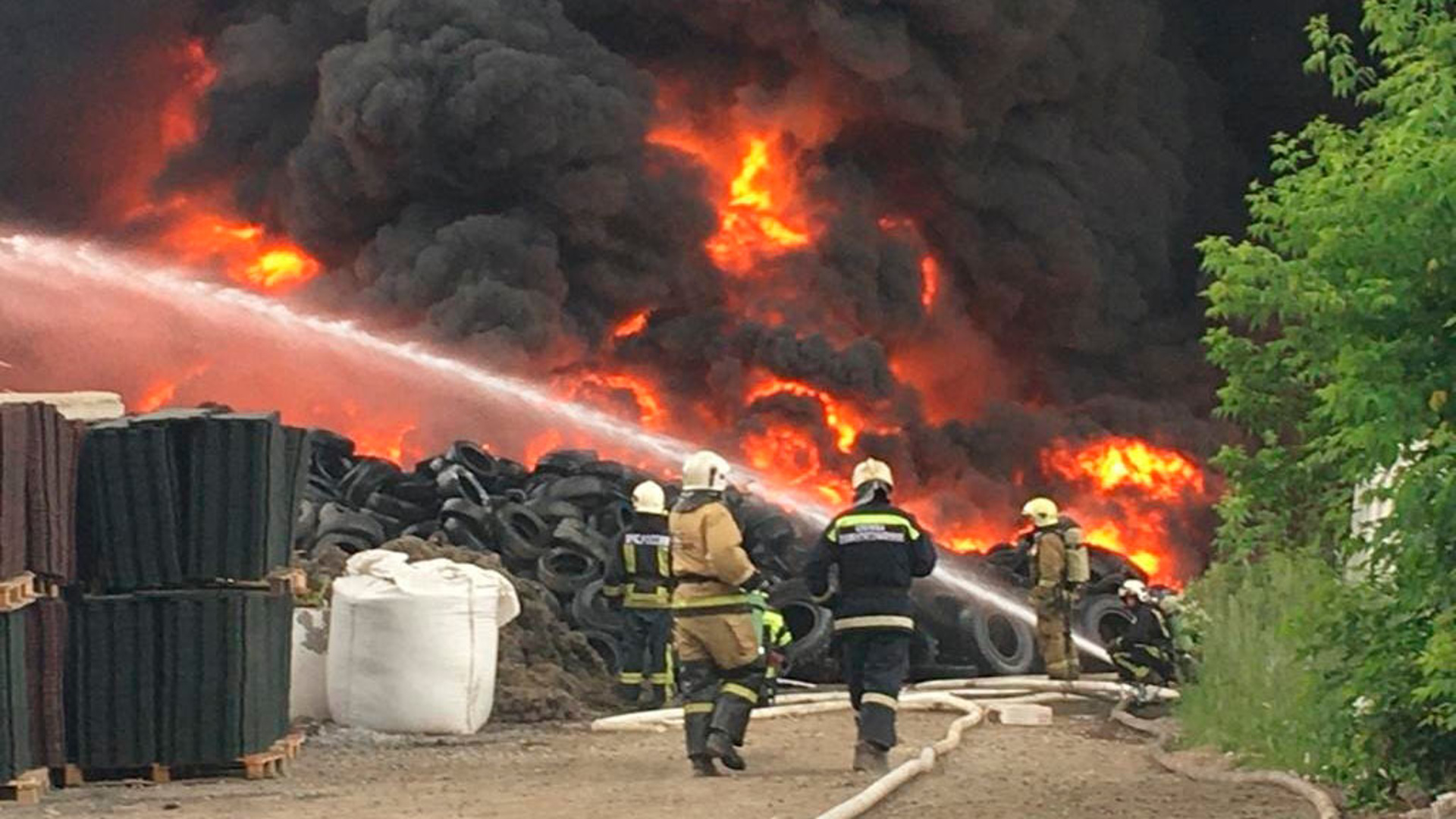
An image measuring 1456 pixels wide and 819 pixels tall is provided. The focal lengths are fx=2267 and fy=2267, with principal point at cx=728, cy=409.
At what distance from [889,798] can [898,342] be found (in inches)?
964

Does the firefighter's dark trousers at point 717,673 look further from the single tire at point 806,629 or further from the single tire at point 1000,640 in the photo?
the single tire at point 1000,640

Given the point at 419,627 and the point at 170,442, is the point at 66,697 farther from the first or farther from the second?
the point at 419,627

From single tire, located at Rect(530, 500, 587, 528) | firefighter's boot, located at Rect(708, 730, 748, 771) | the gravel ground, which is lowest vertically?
the gravel ground

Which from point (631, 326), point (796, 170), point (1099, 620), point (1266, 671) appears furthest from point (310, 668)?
point (796, 170)

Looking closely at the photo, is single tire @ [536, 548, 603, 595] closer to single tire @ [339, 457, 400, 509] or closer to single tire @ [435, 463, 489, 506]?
single tire @ [435, 463, 489, 506]

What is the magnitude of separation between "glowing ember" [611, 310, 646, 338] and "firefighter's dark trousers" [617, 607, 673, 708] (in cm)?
1681

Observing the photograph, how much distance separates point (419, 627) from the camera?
563 inches

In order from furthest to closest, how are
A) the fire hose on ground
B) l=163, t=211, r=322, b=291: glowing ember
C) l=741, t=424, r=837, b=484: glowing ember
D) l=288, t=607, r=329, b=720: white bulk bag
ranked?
l=163, t=211, r=322, b=291: glowing ember, l=741, t=424, r=837, b=484: glowing ember, l=288, t=607, r=329, b=720: white bulk bag, the fire hose on ground

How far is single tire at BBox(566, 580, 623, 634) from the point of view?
60.8ft

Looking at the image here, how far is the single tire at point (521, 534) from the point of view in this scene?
767 inches

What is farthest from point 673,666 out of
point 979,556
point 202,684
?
point 979,556

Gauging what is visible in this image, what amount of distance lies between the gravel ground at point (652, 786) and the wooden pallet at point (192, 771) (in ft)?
0.30

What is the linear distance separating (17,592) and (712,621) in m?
3.42

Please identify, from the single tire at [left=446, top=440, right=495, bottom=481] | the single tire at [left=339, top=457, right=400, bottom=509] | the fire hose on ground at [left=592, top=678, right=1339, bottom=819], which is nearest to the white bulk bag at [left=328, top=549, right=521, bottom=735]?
the fire hose on ground at [left=592, top=678, right=1339, bottom=819]
